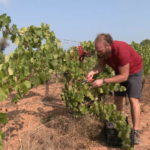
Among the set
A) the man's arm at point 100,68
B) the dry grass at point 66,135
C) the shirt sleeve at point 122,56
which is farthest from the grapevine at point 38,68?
the shirt sleeve at point 122,56

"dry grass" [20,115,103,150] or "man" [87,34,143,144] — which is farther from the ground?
"man" [87,34,143,144]

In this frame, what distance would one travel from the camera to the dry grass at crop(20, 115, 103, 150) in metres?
2.39

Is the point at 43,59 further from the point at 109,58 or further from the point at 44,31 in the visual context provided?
the point at 109,58

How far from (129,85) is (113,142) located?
82cm

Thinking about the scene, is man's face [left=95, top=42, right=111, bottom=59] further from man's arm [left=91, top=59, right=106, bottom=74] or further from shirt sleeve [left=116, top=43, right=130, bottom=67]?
man's arm [left=91, top=59, right=106, bottom=74]

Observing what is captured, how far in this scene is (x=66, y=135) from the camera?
2631mm

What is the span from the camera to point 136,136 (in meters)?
2.58

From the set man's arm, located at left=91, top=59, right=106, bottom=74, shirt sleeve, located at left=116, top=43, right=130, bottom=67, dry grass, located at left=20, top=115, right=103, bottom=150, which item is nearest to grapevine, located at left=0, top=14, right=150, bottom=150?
man's arm, located at left=91, top=59, right=106, bottom=74

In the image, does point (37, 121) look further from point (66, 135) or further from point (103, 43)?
point (103, 43)

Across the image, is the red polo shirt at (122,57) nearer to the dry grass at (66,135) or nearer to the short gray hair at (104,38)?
the short gray hair at (104,38)

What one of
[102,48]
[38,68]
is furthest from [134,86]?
[38,68]

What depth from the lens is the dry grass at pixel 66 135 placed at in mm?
2393

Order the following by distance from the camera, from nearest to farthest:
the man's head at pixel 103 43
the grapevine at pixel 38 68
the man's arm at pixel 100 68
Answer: the grapevine at pixel 38 68
the man's head at pixel 103 43
the man's arm at pixel 100 68

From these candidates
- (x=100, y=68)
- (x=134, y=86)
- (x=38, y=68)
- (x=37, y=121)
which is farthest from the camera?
(x=37, y=121)
